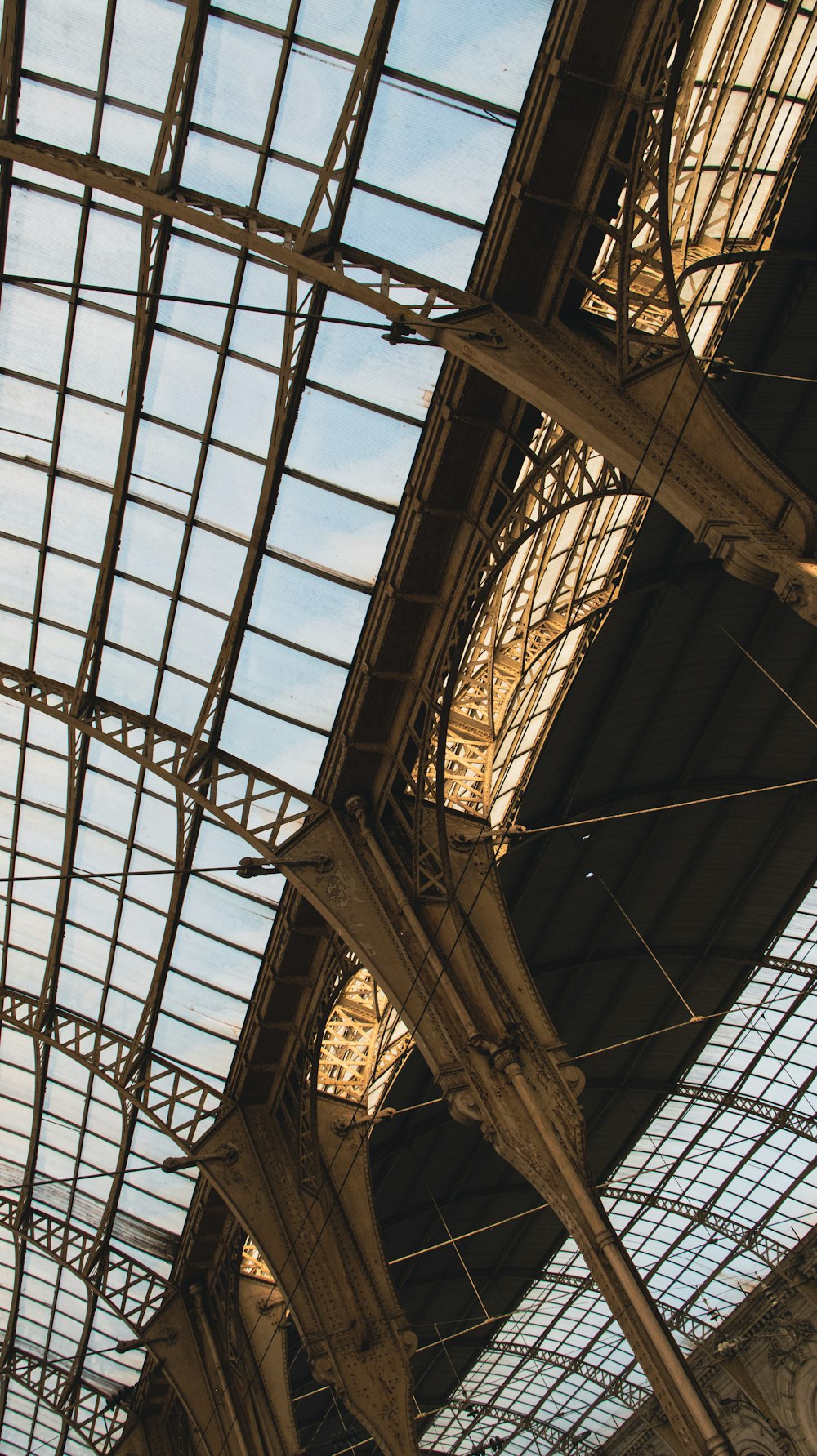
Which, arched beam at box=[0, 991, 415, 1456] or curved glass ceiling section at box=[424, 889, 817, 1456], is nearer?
arched beam at box=[0, 991, 415, 1456]

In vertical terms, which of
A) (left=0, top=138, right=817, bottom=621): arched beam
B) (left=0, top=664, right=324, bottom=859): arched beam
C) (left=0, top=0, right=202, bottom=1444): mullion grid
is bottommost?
(left=0, top=138, right=817, bottom=621): arched beam

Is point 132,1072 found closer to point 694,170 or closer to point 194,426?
point 194,426

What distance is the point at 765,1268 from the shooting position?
4875 cm

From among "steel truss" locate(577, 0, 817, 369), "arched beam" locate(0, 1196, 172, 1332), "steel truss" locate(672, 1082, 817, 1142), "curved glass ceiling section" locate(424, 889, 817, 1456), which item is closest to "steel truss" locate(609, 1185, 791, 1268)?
"curved glass ceiling section" locate(424, 889, 817, 1456)

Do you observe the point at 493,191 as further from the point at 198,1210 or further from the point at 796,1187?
the point at 796,1187

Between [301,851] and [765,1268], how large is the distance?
120ft

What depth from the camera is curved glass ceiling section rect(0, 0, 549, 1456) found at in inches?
650

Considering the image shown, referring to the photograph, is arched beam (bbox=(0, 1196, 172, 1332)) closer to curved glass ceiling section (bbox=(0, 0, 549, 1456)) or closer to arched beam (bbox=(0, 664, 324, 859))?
curved glass ceiling section (bbox=(0, 0, 549, 1456))

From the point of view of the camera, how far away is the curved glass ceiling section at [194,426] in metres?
16.5

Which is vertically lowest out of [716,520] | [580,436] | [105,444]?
[716,520]

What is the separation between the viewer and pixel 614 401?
46.7 feet

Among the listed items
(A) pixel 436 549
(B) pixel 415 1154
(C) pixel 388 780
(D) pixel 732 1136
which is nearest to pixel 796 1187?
(D) pixel 732 1136

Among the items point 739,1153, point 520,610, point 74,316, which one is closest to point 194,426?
point 74,316

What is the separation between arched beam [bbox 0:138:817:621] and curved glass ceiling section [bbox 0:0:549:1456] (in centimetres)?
107
